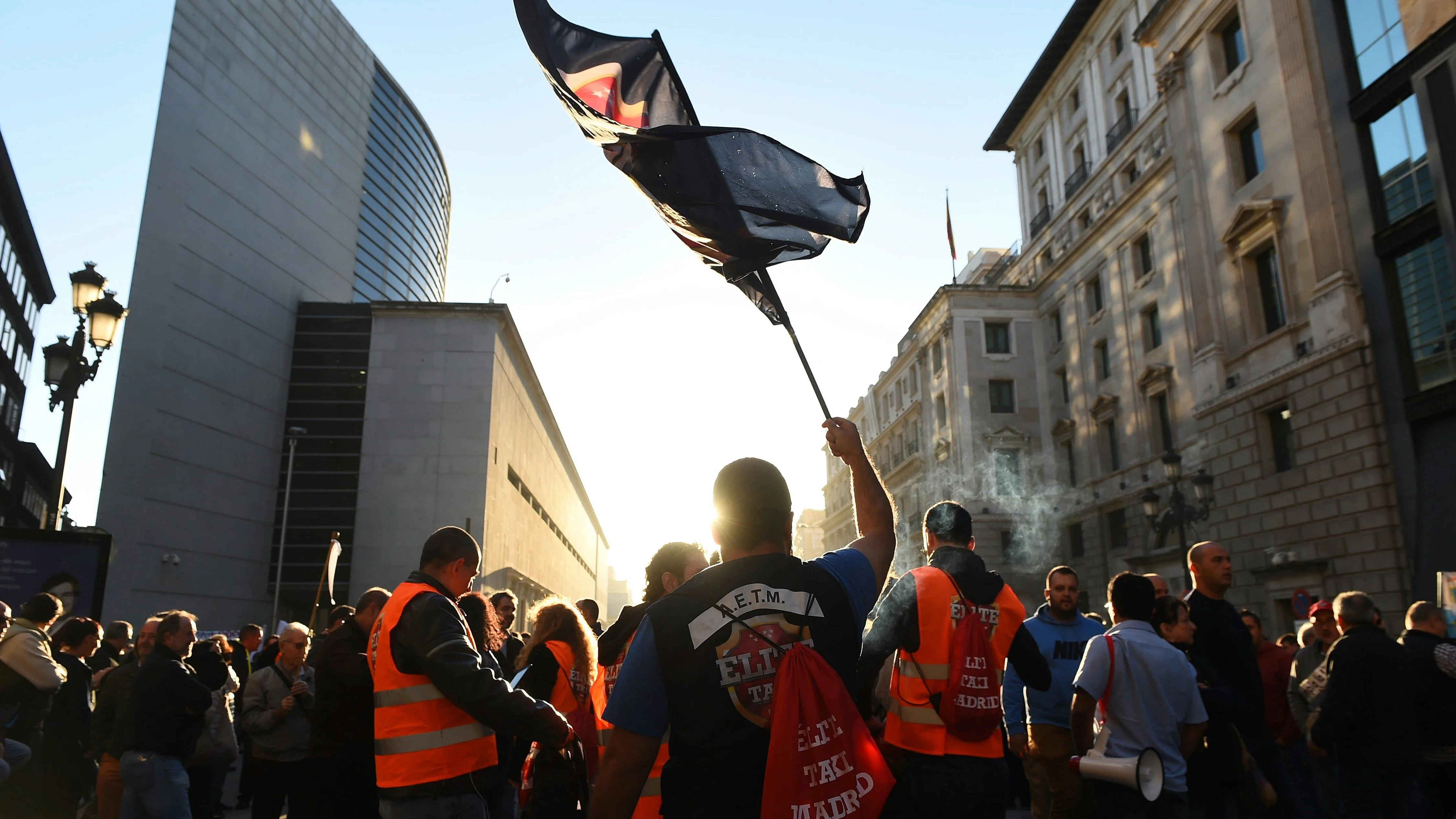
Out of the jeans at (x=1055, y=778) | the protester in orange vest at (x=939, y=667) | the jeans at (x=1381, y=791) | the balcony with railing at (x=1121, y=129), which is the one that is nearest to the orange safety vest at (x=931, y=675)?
the protester in orange vest at (x=939, y=667)

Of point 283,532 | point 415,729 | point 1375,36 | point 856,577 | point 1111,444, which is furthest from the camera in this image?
point 283,532

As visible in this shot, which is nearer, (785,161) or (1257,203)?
(785,161)

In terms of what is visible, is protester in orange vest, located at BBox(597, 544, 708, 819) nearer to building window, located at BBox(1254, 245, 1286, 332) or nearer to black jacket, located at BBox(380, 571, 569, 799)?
black jacket, located at BBox(380, 571, 569, 799)

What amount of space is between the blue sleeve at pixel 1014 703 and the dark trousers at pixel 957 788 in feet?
6.48

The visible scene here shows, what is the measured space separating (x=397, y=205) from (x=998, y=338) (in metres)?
42.6

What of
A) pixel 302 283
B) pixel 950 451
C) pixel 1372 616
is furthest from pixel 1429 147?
pixel 302 283

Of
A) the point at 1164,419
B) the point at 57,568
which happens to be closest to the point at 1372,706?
the point at 57,568

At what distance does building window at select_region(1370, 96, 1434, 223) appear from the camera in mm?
16453

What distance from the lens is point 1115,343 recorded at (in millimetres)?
33750

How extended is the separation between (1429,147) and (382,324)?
39094 millimetres

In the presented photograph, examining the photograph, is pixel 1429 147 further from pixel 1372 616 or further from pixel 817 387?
pixel 817 387

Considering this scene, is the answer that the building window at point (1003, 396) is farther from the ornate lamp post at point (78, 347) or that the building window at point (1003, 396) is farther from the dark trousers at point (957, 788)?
the dark trousers at point (957, 788)

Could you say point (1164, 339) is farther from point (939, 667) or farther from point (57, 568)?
point (57, 568)

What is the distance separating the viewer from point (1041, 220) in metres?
42.8
